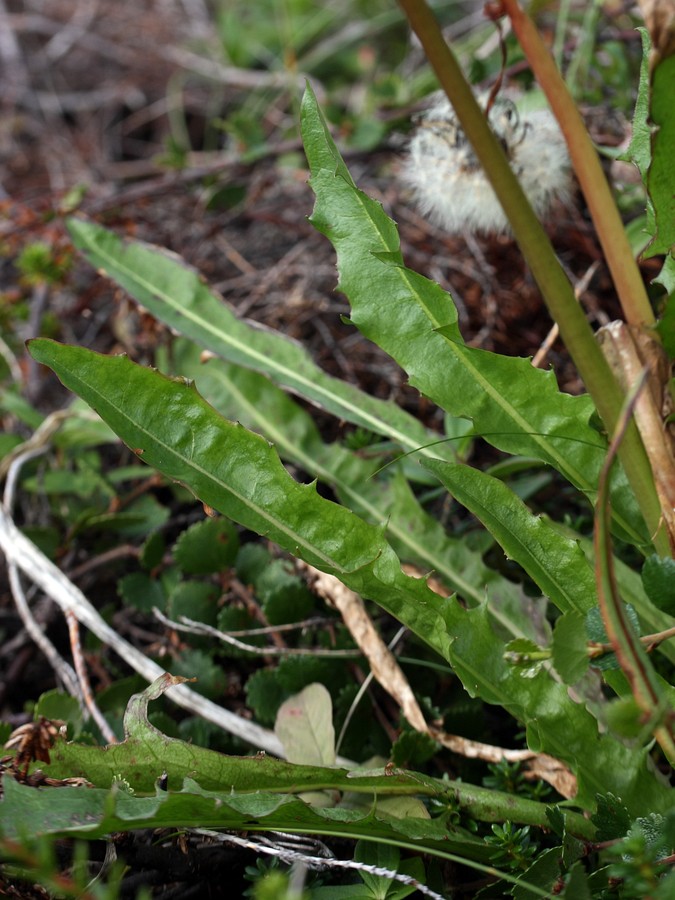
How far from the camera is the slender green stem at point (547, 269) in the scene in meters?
1.01

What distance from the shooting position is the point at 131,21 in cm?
437

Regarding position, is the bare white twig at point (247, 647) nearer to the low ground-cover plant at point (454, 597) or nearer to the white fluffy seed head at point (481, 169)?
the low ground-cover plant at point (454, 597)

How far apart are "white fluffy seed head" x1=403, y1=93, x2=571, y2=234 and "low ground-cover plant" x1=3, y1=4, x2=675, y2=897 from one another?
1.84 ft

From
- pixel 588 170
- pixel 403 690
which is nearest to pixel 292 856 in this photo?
pixel 403 690

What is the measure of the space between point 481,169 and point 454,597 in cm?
104

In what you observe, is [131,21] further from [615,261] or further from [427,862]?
[427,862]

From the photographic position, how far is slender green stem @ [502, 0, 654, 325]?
1.06 m

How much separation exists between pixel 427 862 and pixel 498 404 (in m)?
0.64

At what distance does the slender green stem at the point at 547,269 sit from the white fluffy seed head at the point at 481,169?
2.08 ft

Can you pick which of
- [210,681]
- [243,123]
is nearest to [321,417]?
[210,681]

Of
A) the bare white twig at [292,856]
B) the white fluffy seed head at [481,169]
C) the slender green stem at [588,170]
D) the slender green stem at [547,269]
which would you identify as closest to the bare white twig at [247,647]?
the bare white twig at [292,856]

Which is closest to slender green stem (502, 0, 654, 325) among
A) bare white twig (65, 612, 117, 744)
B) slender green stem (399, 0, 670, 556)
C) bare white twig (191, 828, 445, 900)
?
slender green stem (399, 0, 670, 556)

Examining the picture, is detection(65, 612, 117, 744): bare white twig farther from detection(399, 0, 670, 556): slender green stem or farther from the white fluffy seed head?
the white fluffy seed head

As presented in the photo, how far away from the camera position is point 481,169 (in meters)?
1.71
